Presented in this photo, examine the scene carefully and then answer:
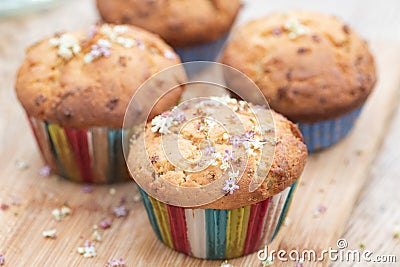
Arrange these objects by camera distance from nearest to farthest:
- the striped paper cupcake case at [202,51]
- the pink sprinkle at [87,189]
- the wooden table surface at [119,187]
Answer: the wooden table surface at [119,187] < the pink sprinkle at [87,189] < the striped paper cupcake case at [202,51]

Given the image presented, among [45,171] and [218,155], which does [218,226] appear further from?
[45,171]

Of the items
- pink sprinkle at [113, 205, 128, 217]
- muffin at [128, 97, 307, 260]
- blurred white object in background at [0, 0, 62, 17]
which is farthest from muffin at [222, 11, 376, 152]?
blurred white object in background at [0, 0, 62, 17]

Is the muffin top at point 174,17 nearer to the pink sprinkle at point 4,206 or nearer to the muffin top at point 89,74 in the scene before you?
the muffin top at point 89,74

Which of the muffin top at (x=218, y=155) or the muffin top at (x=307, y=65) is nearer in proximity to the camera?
the muffin top at (x=218, y=155)

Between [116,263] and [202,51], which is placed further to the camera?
[202,51]

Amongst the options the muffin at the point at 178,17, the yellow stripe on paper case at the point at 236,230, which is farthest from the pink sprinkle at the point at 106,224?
the muffin at the point at 178,17

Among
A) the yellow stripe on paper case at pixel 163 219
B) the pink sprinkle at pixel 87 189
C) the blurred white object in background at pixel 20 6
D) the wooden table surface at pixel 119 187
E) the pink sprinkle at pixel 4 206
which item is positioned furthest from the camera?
the blurred white object in background at pixel 20 6

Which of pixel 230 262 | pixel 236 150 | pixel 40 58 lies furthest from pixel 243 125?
pixel 40 58

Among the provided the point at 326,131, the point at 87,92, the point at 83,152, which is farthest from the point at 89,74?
the point at 326,131
